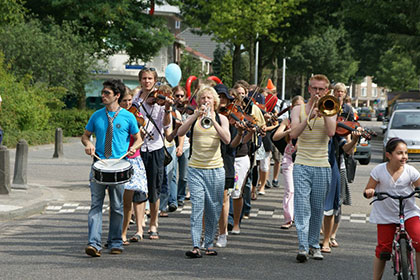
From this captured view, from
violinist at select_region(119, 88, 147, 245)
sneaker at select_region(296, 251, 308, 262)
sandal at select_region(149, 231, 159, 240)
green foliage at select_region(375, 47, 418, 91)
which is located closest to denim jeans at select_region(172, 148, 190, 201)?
sandal at select_region(149, 231, 159, 240)

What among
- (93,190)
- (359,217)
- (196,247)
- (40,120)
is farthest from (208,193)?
(40,120)

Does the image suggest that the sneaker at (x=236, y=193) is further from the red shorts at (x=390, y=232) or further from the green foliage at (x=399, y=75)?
the green foliage at (x=399, y=75)

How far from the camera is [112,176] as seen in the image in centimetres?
838

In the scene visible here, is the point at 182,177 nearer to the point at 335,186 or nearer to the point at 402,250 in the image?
the point at 335,186

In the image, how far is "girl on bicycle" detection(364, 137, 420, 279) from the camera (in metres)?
6.84

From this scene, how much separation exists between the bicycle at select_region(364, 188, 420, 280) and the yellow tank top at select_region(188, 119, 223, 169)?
239 cm

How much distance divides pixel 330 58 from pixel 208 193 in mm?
74130

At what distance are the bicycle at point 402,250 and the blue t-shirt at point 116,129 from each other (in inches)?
119

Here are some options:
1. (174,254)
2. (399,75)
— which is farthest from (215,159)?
(399,75)

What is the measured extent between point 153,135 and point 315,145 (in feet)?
7.60

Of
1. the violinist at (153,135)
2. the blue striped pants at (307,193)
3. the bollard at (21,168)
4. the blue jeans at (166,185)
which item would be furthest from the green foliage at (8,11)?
the blue striped pants at (307,193)

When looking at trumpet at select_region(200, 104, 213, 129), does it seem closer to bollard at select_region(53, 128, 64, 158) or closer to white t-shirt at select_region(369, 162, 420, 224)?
white t-shirt at select_region(369, 162, 420, 224)

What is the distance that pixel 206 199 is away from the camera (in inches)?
346

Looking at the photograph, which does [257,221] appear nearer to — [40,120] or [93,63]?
[40,120]
